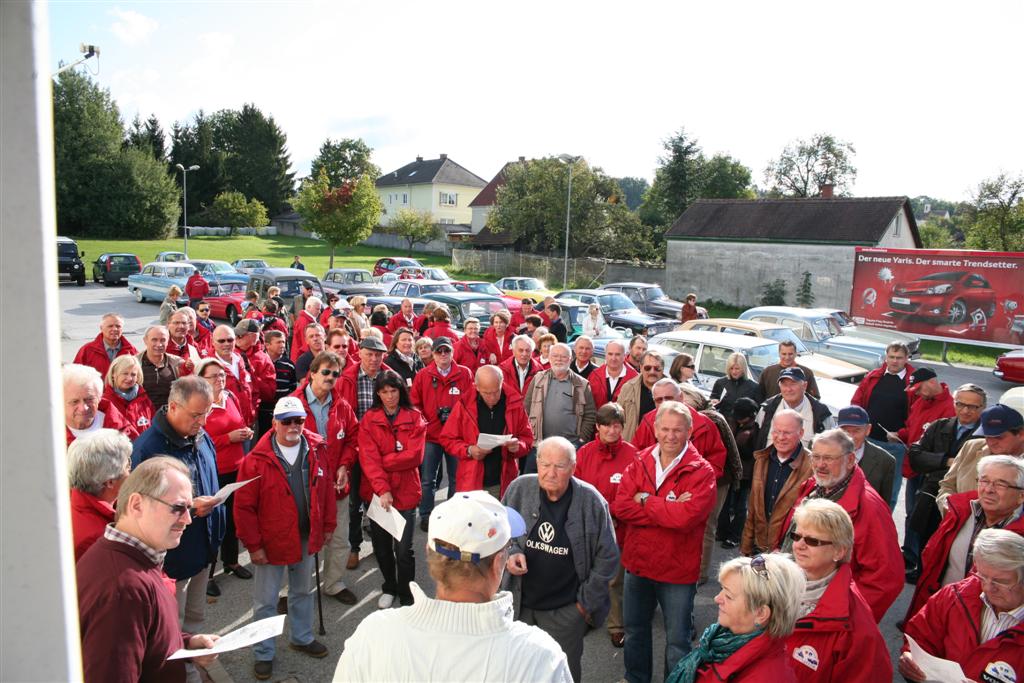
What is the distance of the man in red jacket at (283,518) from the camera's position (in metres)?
4.67

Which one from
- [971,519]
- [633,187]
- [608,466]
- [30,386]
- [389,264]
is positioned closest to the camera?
[30,386]

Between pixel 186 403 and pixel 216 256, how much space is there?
52.4 m

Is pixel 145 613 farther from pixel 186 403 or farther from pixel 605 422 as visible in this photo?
pixel 605 422

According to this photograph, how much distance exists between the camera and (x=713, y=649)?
2824 mm

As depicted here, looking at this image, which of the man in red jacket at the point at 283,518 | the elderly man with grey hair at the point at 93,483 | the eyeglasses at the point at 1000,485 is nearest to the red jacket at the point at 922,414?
the eyeglasses at the point at 1000,485

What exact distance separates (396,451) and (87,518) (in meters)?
2.62

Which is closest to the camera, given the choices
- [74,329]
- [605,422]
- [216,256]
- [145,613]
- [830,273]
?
[145,613]

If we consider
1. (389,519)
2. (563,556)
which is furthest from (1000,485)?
(389,519)

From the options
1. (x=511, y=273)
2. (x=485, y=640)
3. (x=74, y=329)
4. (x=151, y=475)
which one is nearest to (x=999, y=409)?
(x=485, y=640)

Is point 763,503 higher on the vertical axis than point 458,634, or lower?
lower

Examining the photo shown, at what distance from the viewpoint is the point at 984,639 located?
10.8 ft

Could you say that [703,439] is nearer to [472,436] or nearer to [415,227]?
[472,436]

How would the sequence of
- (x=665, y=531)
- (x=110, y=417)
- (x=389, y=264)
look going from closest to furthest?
(x=665, y=531) → (x=110, y=417) → (x=389, y=264)

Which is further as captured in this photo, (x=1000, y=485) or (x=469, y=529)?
(x=1000, y=485)
